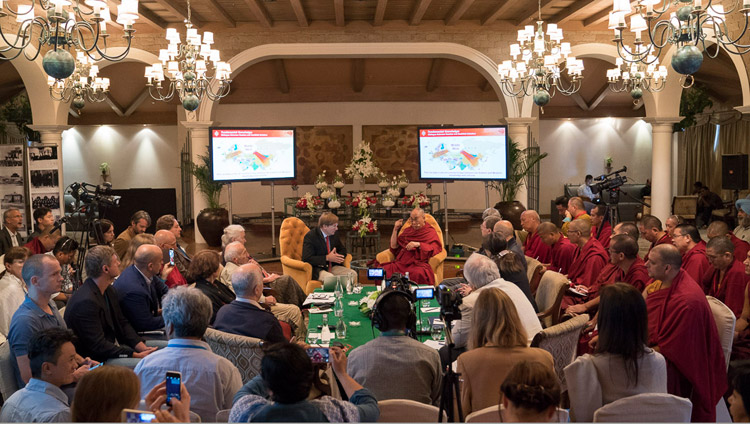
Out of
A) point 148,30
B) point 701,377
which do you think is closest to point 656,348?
point 701,377

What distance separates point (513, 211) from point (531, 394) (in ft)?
29.1

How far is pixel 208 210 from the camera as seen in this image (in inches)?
424

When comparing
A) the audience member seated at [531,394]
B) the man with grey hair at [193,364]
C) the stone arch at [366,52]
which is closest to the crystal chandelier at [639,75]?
the stone arch at [366,52]

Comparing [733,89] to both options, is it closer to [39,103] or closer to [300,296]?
[300,296]

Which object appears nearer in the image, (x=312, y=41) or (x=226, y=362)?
(x=226, y=362)

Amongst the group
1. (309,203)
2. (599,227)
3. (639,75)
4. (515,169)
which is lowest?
(599,227)

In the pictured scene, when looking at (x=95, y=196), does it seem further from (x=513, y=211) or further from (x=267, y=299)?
(x=513, y=211)

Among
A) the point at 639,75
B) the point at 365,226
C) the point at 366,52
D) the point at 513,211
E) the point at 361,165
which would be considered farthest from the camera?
the point at 361,165

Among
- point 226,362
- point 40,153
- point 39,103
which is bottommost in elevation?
point 226,362

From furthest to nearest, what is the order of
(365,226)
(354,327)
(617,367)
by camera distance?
(365,226), (354,327), (617,367)

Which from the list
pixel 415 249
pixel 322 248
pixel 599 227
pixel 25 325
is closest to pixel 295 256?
pixel 322 248

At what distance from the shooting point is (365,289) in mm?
5305

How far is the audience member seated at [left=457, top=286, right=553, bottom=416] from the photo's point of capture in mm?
2816

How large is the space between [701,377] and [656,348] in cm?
26
